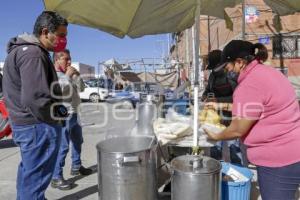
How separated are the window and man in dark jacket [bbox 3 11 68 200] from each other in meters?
14.2

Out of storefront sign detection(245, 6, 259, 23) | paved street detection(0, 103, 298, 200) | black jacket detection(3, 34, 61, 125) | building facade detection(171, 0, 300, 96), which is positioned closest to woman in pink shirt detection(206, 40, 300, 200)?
paved street detection(0, 103, 298, 200)

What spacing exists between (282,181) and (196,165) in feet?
2.17

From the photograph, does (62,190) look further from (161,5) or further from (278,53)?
(278,53)

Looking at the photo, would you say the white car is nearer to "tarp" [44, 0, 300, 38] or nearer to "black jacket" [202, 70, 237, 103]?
"tarp" [44, 0, 300, 38]

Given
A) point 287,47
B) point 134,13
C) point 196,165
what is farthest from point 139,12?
point 287,47

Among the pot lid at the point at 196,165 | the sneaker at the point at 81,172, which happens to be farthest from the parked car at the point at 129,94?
the pot lid at the point at 196,165

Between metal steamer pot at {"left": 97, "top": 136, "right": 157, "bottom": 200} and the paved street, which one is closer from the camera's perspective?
metal steamer pot at {"left": 97, "top": 136, "right": 157, "bottom": 200}

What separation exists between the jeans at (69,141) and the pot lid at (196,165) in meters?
2.29

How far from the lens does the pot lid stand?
2777mm

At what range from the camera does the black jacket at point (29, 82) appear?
297 cm

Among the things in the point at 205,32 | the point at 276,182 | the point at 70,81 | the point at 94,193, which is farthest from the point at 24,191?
the point at 205,32

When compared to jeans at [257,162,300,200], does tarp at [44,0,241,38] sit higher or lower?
higher

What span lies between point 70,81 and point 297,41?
13.6 meters

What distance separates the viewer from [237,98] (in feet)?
8.51
